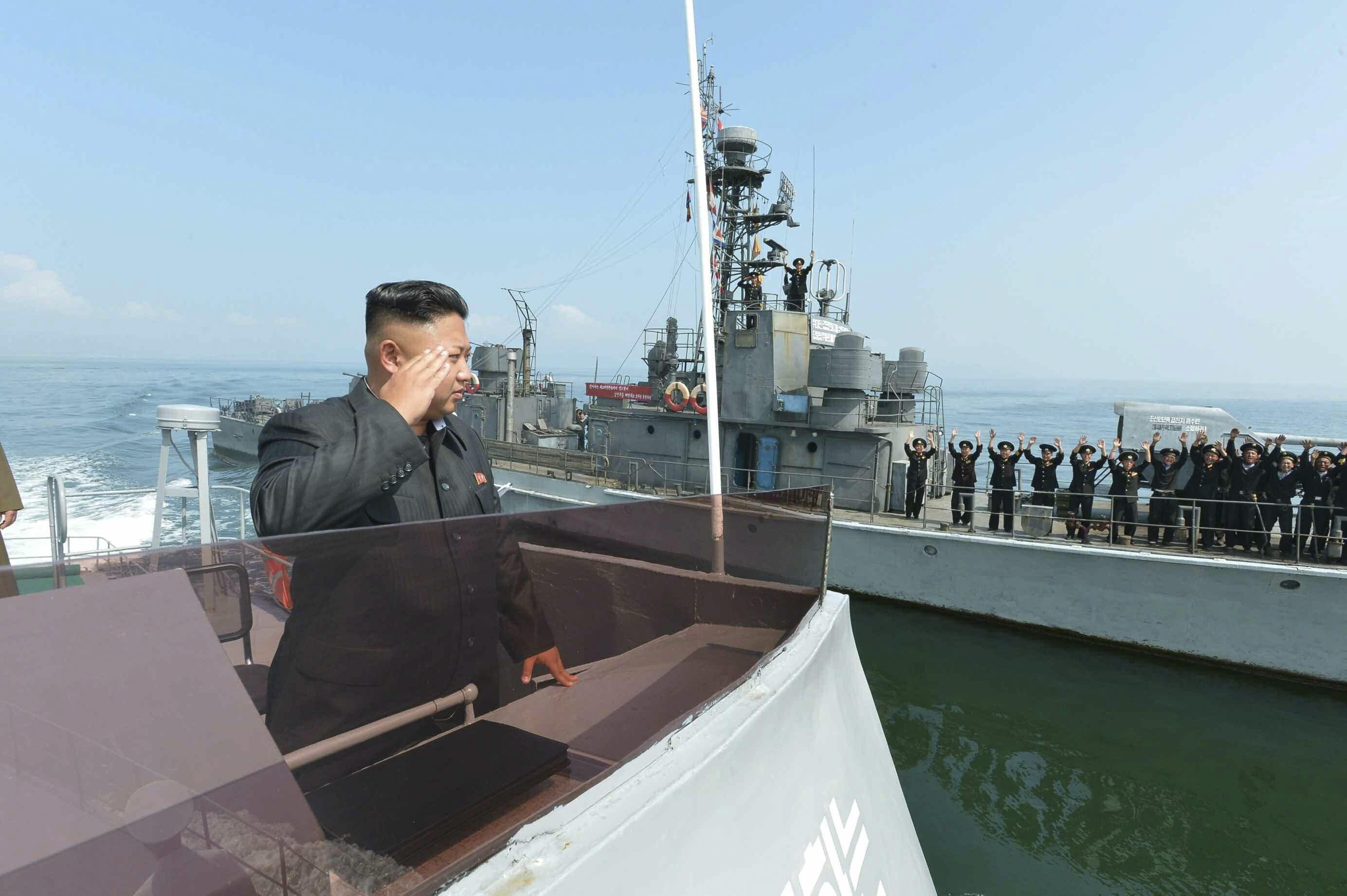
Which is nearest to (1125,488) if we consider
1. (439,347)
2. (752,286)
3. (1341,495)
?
(1341,495)

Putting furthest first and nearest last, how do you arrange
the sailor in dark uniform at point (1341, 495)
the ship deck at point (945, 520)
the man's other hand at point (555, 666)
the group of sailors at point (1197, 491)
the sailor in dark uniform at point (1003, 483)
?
1. the sailor in dark uniform at point (1003, 483)
2. the ship deck at point (945, 520)
3. the group of sailors at point (1197, 491)
4. the sailor in dark uniform at point (1341, 495)
5. the man's other hand at point (555, 666)

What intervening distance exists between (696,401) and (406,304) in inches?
546

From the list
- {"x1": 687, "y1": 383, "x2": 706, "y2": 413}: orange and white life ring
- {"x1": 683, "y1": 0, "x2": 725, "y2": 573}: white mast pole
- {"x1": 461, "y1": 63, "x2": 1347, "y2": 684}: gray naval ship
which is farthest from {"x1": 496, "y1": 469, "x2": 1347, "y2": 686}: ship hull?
{"x1": 683, "y1": 0, "x2": 725, "y2": 573}: white mast pole

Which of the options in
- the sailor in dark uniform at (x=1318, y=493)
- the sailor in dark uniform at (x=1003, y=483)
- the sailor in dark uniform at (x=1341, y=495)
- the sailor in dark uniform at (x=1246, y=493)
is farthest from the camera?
the sailor in dark uniform at (x=1003, y=483)

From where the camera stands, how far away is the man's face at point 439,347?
1594mm

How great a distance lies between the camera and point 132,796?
0.89 meters

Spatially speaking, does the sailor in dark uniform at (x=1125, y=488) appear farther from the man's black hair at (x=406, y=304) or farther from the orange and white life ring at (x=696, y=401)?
the man's black hair at (x=406, y=304)

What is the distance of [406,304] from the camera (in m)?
1.62

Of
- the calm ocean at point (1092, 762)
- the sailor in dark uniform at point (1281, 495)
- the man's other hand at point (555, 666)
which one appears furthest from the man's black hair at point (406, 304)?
the sailor in dark uniform at point (1281, 495)

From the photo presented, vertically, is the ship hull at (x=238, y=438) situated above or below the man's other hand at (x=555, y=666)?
below

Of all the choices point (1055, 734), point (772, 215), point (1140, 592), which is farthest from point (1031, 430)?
point (1055, 734)

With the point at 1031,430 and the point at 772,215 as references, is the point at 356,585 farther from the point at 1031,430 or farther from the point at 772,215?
the point at 1031,430

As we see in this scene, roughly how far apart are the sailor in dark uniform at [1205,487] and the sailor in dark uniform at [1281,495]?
584mm

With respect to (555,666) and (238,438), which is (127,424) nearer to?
(238,438)
